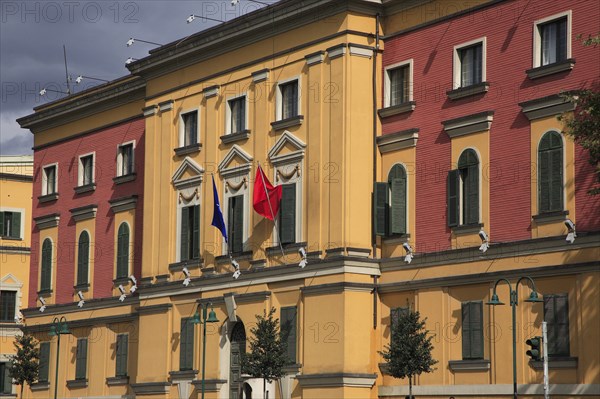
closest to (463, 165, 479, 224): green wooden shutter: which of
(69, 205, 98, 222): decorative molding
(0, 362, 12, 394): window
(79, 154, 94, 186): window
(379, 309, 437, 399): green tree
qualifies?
(379, 309, 437, 399): green tree

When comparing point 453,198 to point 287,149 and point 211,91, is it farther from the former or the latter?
point 211,91

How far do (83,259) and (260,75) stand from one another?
1641 centimetres

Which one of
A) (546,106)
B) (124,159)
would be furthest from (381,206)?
(124,159)

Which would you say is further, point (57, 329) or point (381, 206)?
point (57, 329)

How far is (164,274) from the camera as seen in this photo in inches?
2201

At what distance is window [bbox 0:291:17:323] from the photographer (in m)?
77.1

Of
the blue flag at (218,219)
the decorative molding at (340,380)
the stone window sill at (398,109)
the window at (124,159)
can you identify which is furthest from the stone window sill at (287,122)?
the window at (124,159)

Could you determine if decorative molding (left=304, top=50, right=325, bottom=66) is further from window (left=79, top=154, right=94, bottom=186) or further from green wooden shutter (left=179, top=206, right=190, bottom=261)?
window (left=79, top=154, right=94, bottom=186)

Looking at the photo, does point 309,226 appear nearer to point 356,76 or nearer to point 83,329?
point 356,76

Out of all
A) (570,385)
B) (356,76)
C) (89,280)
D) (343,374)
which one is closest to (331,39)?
(356,76)

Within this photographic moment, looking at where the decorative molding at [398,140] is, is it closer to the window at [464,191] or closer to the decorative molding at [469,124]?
the decorative molding at [469,124]

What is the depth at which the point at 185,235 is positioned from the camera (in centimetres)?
5512

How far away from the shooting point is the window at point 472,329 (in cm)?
4341

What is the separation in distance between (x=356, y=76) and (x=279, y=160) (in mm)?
4735
